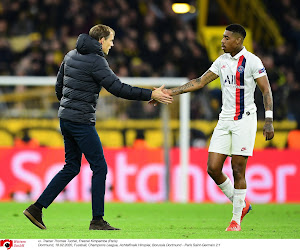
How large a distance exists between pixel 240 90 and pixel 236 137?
0.44m

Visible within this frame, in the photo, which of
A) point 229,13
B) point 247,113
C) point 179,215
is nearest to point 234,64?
point 247,113

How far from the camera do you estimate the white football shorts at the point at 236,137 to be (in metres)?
7.40

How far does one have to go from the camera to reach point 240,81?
290 inches

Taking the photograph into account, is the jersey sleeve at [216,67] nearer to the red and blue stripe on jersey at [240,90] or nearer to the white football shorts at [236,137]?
the red and blue stripe on jersey at [240,90]

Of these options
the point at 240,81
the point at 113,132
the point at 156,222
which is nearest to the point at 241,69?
the point at 240,81

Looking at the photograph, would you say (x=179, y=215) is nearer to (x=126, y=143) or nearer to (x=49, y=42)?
(x=126, y=143)

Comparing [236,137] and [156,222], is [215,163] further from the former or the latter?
[156,222]

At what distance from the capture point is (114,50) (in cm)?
1788

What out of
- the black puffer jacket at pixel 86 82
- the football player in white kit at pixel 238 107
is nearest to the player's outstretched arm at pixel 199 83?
the football player in white kit at pixel 238 107

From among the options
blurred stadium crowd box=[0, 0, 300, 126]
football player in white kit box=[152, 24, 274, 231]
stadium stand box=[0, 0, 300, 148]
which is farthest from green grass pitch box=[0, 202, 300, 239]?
blurred stadium crowd box=[0, 0, 300, 126]

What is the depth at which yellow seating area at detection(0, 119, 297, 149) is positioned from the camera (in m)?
13.4

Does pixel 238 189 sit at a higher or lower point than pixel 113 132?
lower

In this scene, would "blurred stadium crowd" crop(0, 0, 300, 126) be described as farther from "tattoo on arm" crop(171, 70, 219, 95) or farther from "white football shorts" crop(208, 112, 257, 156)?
"white football shorts" crop(208, 112, 257, 156)

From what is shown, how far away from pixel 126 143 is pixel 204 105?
1534mm
